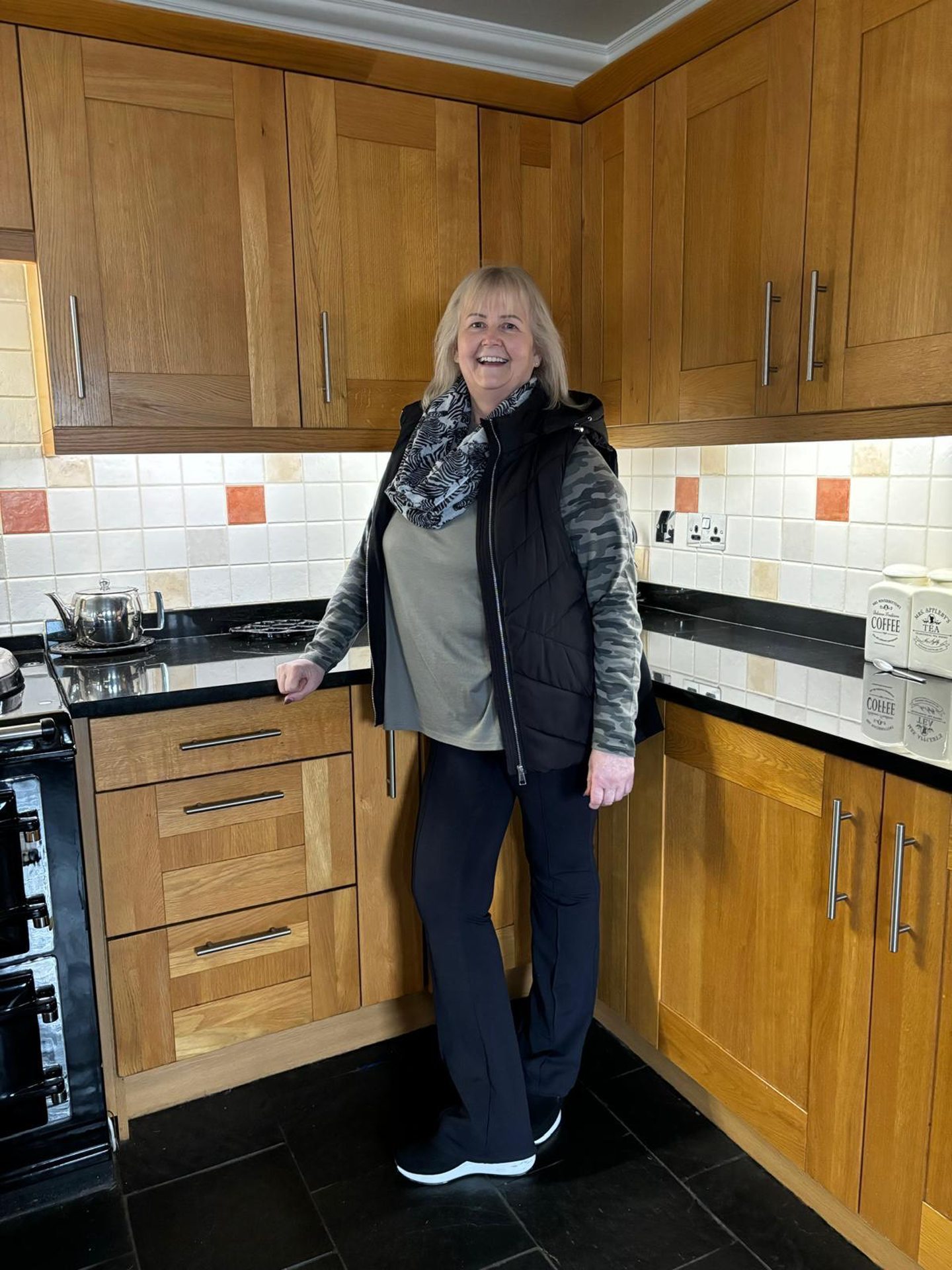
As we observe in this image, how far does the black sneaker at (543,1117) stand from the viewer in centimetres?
171

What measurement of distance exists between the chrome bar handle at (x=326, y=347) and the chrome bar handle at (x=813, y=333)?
3.10 feet

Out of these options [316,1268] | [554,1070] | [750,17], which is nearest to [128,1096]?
[316,1268]

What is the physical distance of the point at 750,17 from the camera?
5.34ft

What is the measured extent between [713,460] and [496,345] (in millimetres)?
904

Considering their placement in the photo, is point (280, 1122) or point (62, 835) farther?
point (280, 1122)

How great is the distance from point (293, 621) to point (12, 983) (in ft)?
3.24

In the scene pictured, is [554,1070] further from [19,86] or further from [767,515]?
[19,86]

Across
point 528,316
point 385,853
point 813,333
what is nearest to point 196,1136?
point 385,853

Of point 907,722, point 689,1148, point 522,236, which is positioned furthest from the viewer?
point 522,236

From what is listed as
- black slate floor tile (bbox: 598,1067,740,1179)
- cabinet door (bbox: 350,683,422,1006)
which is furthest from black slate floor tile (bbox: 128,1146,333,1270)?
black slate floor tile (bbox: 598,1067,740,1179)

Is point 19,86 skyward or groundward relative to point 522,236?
skyward

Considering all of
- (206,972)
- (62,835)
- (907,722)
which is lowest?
(206,972)

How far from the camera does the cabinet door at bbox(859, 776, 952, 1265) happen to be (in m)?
1.26

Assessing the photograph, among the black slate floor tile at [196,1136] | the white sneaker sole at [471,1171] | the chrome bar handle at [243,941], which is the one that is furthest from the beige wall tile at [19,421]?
the white sneaker sole at [471,1171]
